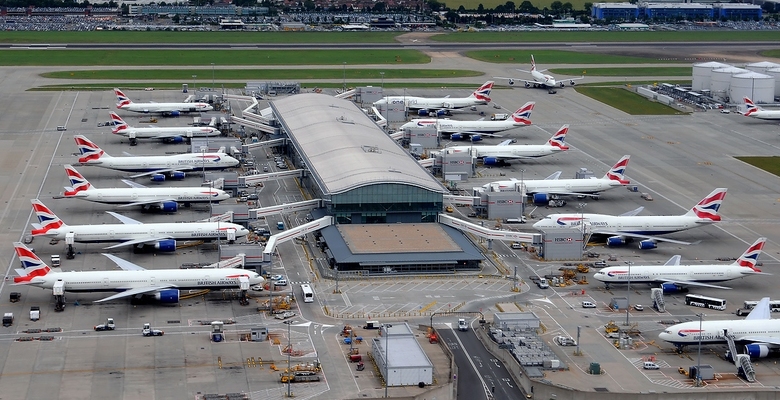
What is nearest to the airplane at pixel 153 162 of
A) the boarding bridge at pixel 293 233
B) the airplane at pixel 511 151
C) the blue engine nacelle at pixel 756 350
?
the boarding bridge at pixel 293 233

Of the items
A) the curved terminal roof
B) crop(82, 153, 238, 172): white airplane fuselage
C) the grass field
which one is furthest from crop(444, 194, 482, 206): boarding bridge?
the grass field

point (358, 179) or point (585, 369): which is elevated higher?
point (358, 179)

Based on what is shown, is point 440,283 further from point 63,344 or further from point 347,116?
point 347,116

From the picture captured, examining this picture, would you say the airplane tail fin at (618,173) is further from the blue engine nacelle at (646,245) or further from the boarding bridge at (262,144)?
the boarding bridge at (262,144)

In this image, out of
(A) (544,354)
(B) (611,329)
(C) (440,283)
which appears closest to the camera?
(A) (544,354)

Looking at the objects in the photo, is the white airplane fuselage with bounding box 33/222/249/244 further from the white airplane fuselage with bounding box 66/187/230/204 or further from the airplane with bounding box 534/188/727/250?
the airplane with bounding box 534/188/727/250

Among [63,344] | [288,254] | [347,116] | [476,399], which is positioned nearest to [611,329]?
[476,399]
